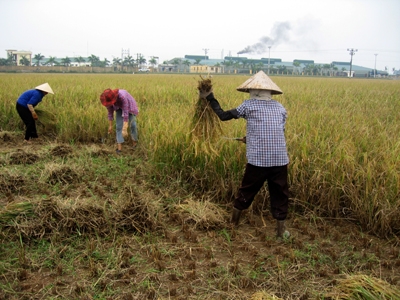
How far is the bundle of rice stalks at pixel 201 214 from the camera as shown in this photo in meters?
3.05

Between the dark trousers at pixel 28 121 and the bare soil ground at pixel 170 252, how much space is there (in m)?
2.50

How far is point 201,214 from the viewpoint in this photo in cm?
310

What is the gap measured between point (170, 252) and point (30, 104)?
420 cm

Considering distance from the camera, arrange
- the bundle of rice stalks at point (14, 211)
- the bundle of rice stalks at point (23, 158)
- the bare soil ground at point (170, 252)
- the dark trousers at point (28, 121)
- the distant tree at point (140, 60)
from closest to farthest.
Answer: the bare soil ground at point (170, 252), the bundle of rice stalks at point (14, 211), the bundle of rice stalks at point (23, 158), the dark trousers at point (28, 121), the distant tree at point (140, 60)

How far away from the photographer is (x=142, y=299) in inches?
82.5

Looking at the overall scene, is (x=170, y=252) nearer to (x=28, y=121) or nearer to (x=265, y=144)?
(x=265, y=144)

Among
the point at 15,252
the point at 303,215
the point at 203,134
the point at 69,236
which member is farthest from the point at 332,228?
the point at 15,252

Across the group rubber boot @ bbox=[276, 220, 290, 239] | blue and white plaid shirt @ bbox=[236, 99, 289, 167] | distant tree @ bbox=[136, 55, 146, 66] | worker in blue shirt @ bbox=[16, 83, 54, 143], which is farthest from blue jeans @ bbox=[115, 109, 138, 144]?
distant tree @ bbox=[136, 55, 146, 66]

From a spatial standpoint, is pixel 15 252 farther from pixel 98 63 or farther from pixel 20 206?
pixel 98 63

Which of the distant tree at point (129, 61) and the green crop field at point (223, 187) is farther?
the distant tree at point (129, 61)

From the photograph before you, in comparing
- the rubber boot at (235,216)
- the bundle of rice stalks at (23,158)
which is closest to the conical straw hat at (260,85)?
the rubber boot at (235,216)

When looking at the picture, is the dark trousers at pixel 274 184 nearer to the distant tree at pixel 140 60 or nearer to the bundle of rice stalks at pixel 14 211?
the bundle of rice stalks at pixel 14 211

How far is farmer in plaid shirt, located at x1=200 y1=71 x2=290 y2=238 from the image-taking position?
9.07ft

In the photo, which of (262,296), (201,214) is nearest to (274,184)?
(201,214)
